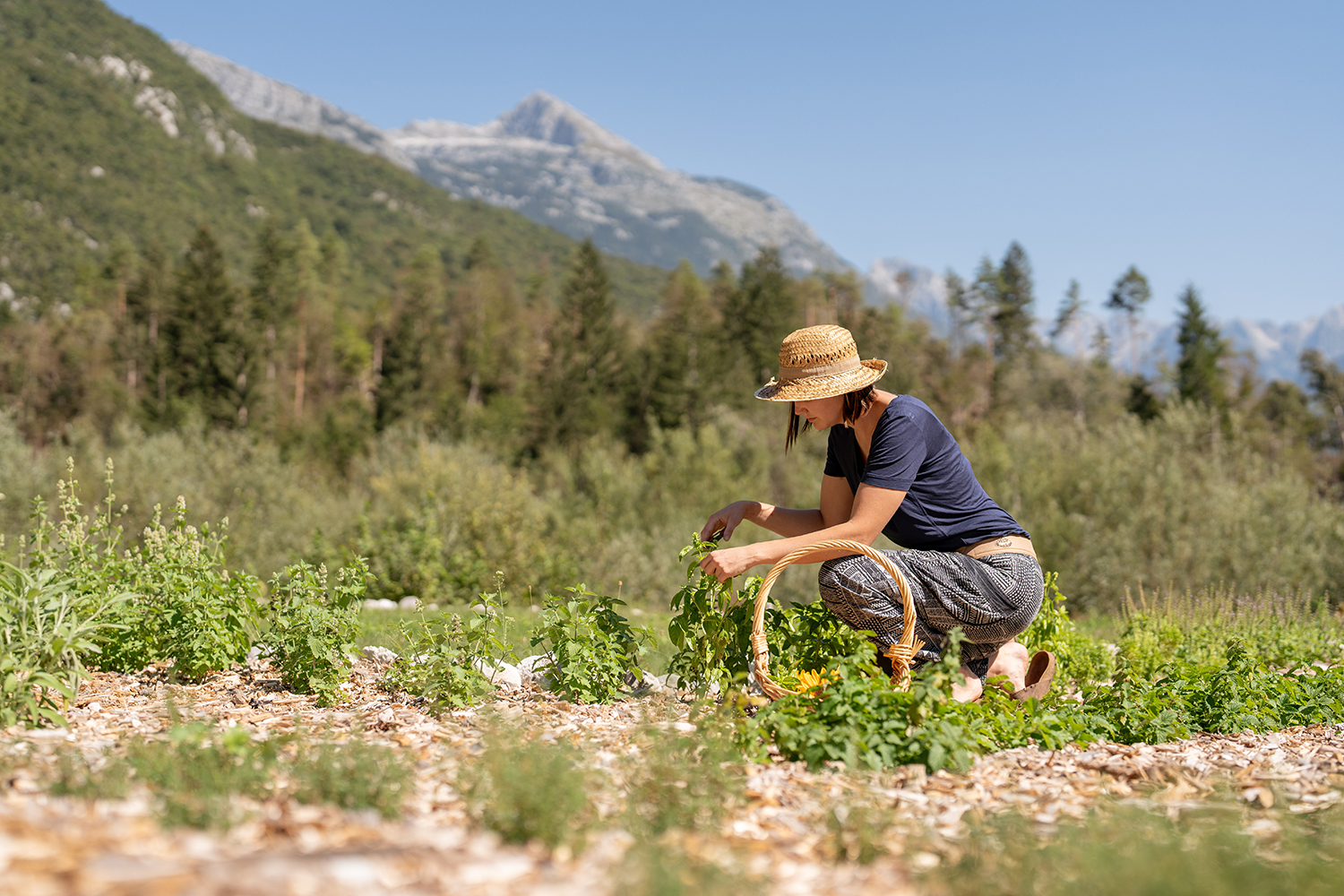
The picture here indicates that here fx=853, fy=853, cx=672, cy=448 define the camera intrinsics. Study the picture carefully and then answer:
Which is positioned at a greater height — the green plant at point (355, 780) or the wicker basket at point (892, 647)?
the wicker basket at point (892, 647)

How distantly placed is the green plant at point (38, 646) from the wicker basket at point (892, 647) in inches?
107

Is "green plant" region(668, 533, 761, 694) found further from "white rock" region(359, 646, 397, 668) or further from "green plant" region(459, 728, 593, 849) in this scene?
"white rock" region(359, 646, 397, 668)

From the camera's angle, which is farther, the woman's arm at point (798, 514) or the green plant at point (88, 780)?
the woman's arm at point (798, 514)

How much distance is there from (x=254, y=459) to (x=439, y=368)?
2149cm

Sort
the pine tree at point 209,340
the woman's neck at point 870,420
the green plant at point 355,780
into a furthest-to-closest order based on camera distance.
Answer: the pine tree at point 209,340
the woman's neck at point 870,420
the green plant at point 355,780

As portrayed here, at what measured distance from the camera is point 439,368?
4425cm

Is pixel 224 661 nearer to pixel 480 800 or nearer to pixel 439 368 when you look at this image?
pixel 480 800

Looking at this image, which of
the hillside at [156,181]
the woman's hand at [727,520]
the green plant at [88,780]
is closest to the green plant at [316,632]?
the green plant at [88,780]

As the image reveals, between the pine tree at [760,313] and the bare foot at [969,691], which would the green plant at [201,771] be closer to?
the bare foot at [969,691]

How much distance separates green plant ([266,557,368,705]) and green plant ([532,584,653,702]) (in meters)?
0.95

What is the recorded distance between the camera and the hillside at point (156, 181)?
2694 inches

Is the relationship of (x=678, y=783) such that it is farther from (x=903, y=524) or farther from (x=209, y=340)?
(x=209, y=340)

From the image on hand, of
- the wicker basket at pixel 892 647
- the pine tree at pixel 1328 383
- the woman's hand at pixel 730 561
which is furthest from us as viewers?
the pine tree at pixel 1328 383

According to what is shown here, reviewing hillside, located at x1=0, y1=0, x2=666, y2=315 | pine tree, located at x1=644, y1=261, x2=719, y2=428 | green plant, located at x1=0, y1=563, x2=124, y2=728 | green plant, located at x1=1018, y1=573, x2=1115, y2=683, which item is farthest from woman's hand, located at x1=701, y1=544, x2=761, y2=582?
hillside, located at x1=0, y1=0, x2=666, y2=315
